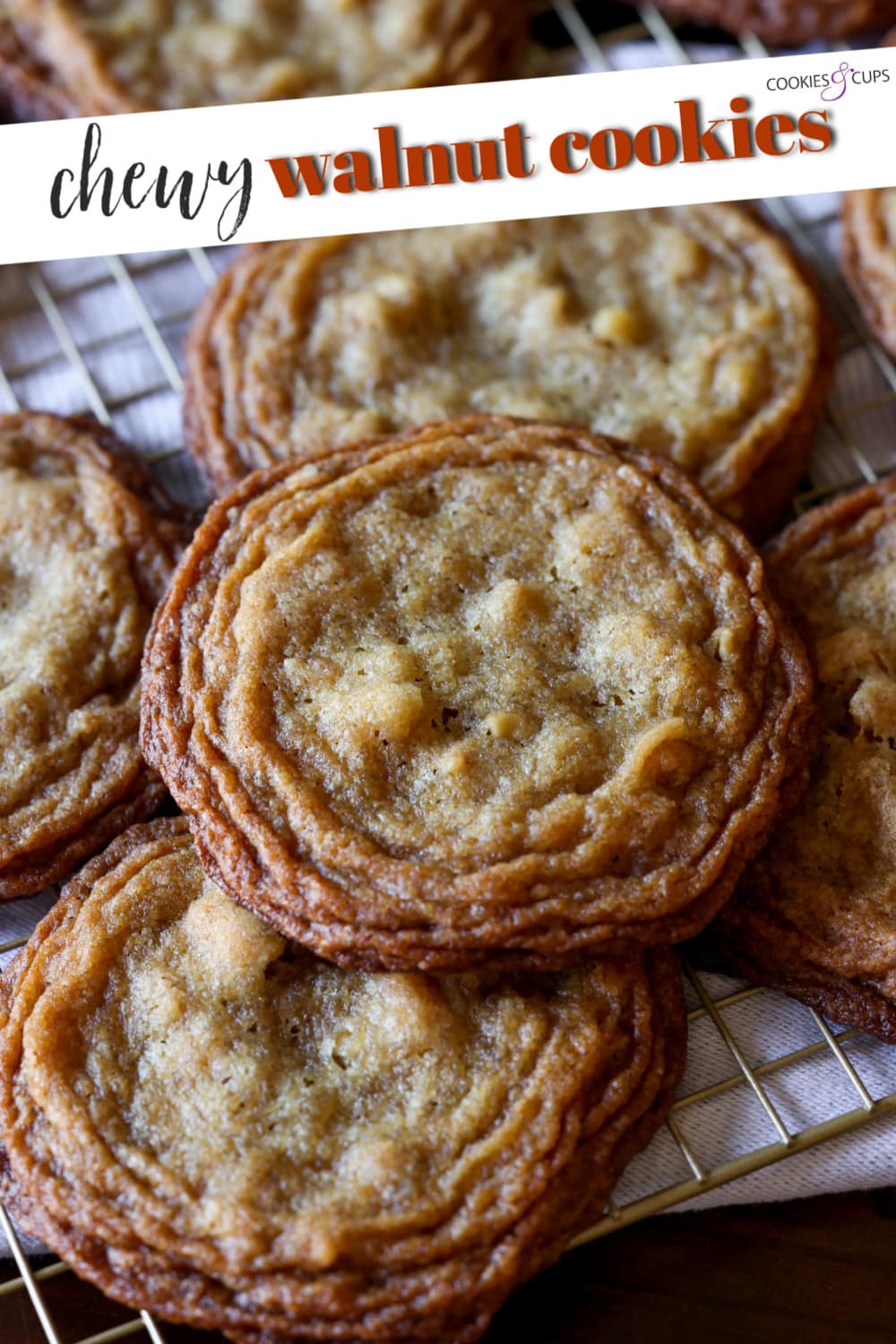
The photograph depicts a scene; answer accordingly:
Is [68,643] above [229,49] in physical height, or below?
below

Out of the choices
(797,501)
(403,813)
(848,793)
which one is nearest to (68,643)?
(403,813)

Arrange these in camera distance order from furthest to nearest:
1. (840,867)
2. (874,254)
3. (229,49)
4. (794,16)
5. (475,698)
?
(794,16), (229,49), (874,254), (840,867), (475,698)

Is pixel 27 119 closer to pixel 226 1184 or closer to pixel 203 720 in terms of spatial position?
pixel 203 720

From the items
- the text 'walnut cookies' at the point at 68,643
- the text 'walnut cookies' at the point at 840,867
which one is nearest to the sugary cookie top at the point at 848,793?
the text 'walnut cookies' at the point at 840,867

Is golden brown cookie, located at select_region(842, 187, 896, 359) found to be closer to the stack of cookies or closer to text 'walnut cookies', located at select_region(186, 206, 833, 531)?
text 'walnut cookies', located at select_region(186, 206, 833, 531)

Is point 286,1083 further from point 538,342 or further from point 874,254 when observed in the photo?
point 874,254

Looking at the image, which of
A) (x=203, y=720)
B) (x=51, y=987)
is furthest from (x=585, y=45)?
(x=51, y=987)

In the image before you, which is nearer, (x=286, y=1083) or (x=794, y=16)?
(x=286, y=1083)
